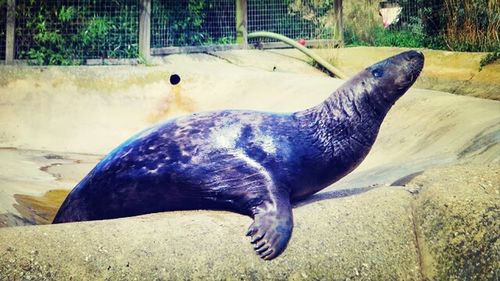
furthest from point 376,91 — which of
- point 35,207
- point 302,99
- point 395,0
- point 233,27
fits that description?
point 395,0

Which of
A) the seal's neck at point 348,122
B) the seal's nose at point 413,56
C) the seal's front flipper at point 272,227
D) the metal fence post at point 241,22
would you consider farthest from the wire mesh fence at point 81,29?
the seal's front flipper at point 272,227

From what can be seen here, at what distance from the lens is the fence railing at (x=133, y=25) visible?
11039mm

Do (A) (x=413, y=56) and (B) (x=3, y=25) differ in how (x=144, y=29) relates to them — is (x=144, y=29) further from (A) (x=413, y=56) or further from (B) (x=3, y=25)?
(A) (x=413, y=56)

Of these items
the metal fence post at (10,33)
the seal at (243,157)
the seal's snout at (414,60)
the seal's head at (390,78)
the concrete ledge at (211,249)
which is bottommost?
the concrete ledge at (211,249)

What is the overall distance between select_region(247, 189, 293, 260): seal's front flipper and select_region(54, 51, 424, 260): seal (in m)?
0.03

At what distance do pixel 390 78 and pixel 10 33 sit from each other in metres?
7.90

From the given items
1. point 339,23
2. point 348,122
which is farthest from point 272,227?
point 339,23

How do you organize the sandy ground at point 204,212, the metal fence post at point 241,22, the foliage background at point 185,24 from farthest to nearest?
the metal fence post at point 241,22 < the foliage background at point 185,24 < the sandy ground at point 204,212

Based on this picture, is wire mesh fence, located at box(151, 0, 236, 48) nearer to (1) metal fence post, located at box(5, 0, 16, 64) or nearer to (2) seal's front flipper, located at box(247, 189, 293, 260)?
(1) metal fence post, located at box(5, 0, 16, 64)

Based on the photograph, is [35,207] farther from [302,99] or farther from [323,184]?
[302,99]

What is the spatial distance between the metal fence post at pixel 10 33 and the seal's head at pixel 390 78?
7576mm

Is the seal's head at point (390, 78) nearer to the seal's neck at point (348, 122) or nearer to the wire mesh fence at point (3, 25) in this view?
the seal's neck at point (348, 122)

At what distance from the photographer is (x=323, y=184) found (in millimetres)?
4426

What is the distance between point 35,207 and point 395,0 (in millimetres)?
10779
